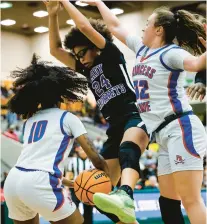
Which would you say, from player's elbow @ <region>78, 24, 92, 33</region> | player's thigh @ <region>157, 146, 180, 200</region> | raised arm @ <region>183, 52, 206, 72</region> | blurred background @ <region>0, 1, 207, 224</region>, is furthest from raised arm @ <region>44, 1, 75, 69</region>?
blurred background @ <region>0, 1, 207, 224</region>

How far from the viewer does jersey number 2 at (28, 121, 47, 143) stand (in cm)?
296

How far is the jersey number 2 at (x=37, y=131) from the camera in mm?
2958

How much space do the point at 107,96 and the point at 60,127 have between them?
2.01 ft

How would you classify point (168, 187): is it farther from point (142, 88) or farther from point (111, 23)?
point (111, 23)

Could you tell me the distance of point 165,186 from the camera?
319 centimetres

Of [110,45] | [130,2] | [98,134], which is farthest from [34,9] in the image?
[110,45]

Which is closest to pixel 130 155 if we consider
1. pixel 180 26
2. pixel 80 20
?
pixel 180 26

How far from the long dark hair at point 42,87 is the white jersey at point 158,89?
18.9 inches

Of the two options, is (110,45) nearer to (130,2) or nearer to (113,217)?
(113,217)

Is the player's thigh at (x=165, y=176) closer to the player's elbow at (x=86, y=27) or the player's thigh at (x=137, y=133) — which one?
the player's thigh at (x=137, y=133)

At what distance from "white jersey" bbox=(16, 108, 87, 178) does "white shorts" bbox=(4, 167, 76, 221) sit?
6cm

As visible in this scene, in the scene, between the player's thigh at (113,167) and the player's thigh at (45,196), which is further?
the player's thigh at (113,167)

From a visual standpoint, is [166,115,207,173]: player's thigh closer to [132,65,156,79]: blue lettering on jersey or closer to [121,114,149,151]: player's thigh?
[121,114,149,151]: player's thigh

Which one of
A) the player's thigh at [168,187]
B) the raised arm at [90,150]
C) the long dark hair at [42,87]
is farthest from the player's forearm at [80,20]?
the player's thigh at [168,187]
